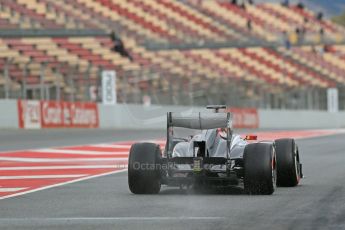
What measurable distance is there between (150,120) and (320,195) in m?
27.9

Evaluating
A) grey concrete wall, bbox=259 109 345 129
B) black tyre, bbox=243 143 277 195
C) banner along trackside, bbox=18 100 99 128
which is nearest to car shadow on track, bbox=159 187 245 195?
black tyre, bbox=243 143 277 195

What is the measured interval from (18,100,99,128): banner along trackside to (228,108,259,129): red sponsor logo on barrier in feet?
28.5

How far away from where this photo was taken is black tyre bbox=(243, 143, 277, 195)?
1028 centimetres

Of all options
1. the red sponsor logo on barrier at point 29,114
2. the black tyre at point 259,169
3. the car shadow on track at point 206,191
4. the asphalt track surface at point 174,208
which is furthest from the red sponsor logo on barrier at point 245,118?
the black tyre at point 259,169

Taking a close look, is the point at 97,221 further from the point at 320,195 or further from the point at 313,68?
the point at 313,68

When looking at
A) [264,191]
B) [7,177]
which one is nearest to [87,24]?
[7,177]

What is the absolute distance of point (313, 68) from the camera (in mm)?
55438

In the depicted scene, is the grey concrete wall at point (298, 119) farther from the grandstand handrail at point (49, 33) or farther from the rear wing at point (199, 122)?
the rear wing at point (199, 122)

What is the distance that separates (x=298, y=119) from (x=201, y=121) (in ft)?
119

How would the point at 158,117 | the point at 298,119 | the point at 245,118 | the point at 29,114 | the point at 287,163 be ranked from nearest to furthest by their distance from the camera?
the point at 287,163 → the point at 29,114 → the point at 158,117 → the point at 245,118 → the point at 298,119

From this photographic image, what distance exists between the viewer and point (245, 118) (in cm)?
4191

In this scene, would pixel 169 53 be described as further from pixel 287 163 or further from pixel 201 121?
pixel 201 121

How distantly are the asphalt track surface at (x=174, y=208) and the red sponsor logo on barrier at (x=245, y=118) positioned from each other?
2760cm

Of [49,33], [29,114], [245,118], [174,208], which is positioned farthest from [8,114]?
[174,208]
